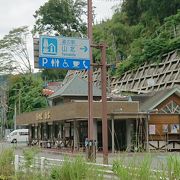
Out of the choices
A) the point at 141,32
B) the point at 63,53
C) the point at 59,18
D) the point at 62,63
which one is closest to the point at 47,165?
the point at 62,63

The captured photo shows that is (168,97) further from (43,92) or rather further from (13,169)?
(43,92)

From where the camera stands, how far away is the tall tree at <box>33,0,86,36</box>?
7625cm

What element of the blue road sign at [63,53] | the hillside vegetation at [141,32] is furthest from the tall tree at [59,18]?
the blue road sign at [63,53]

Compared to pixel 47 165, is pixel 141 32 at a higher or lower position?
higher

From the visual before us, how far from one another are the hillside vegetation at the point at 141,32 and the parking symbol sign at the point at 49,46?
32.2 m

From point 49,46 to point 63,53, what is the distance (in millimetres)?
610

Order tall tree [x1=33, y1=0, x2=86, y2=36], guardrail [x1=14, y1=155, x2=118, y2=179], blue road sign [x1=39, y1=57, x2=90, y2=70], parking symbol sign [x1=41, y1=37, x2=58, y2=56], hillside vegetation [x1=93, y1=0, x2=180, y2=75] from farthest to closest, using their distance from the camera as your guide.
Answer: tall tree [x1=33, y1=0, x2=86, y2=36] < hillside vegetation [x1=93, y1=0, x2=180, y2=75] < parking symbol sign [x1=41, y1=37, x2=58, y2=56] < blue road sign [x1=39, y1=57, x2=90, y2=70] < guardrail [x1=14, y1=155, x2=118, y2=179]

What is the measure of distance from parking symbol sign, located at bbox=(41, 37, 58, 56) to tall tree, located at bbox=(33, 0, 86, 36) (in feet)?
190

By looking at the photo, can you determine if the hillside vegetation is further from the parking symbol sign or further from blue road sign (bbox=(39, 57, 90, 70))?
the parking symbol sign

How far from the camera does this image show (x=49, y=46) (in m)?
18.1

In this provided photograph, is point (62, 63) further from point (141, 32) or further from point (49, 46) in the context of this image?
point (141, 32)

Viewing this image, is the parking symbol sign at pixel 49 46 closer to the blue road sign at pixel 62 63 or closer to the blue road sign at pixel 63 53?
the blue road sign at pixel 63 53

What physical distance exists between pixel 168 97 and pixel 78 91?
783cm

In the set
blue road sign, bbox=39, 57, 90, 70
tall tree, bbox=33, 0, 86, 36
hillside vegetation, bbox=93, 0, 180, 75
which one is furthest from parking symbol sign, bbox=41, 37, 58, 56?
tall tree, bbox=33, 0, 86, 36
